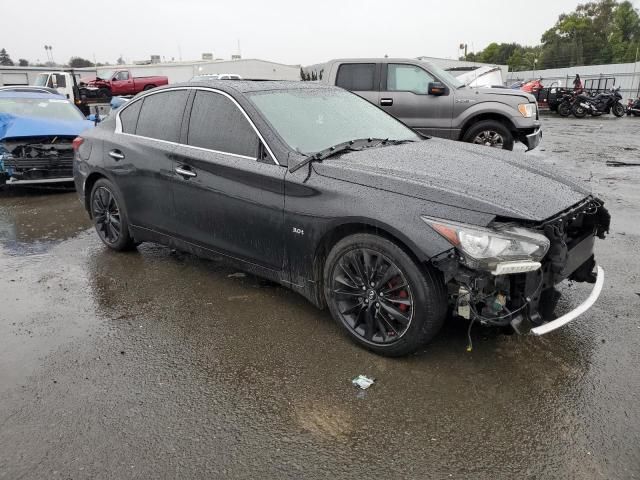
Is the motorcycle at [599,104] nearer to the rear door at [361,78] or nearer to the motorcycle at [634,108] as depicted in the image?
the motorcycle at [634,108]

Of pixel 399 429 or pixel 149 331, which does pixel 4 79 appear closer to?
pixel 149 331

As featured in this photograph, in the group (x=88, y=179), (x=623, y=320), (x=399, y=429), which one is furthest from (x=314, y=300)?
(x=88, y=179)

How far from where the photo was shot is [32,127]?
8711 millimetres

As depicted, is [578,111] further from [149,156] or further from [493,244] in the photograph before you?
[493,244]

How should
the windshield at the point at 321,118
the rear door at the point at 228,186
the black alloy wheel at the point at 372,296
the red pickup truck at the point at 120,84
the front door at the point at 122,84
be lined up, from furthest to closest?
the front door at the point at 122,84 < the red pickup truck at the point at 120,84 < the windshield at the point at 321,118 < the rear door at the point at 228,186 < the black alloy wheel at the point at 372,296

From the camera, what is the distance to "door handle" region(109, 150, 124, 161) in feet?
16.3

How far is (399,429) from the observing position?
2725 millimetres

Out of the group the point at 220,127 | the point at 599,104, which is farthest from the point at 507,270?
the point at 599,104

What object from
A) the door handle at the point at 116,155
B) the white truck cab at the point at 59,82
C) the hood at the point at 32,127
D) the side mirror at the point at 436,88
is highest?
the white truck cab at the point at 59,82

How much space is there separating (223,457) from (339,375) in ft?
3.01

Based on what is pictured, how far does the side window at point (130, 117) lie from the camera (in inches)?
197

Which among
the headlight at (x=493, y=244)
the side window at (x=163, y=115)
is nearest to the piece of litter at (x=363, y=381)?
the headlight at (x=493, y=244)

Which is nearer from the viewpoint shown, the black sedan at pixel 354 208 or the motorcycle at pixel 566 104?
the black sedan at pixel 354 208

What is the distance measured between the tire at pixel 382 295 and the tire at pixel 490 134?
672 cm
